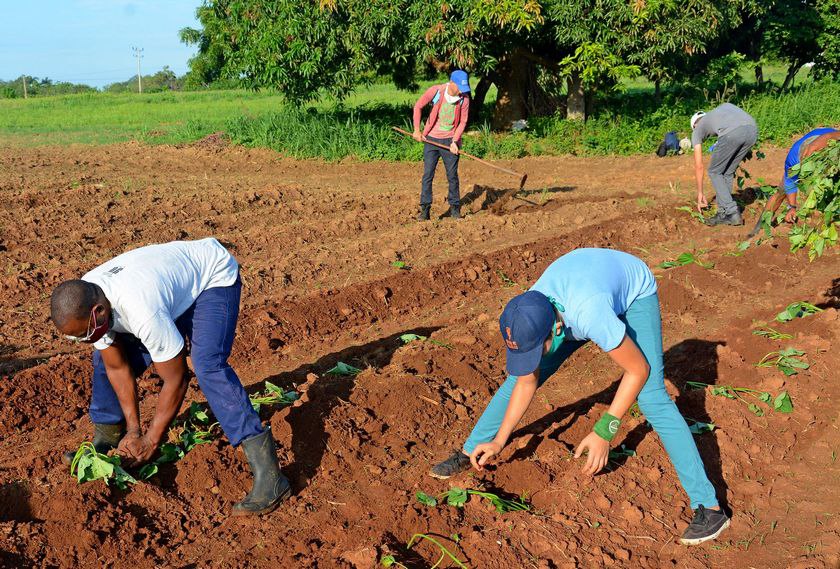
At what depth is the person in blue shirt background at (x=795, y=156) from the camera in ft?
25.0

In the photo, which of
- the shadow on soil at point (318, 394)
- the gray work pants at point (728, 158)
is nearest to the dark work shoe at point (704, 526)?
the shadow on soil at point (318, 394)

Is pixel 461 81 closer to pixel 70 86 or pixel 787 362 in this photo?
pixel 787 362

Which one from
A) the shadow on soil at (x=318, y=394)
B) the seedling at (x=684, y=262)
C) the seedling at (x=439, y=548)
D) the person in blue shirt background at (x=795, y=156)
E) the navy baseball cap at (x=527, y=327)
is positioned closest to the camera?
the navy baseball cap at (x=527, y=327)

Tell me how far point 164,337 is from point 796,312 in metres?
5.37

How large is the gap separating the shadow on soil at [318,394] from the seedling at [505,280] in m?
1.60

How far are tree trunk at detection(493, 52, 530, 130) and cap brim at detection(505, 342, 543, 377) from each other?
15.2 m

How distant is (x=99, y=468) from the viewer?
4215 mm

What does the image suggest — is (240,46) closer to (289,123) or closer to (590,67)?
(289,123)

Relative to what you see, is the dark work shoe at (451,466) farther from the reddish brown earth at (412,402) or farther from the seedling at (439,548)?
the seedling at (439,548)

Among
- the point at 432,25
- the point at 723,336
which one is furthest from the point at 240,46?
the point at 723,336

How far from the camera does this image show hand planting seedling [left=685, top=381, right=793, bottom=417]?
5.55 metres

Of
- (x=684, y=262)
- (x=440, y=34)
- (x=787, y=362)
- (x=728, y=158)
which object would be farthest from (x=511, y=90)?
(x=787, y=362)

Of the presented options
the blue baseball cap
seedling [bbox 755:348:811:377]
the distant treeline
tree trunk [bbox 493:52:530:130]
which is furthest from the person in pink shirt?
the distant treeline

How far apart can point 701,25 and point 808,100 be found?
4.31 m
